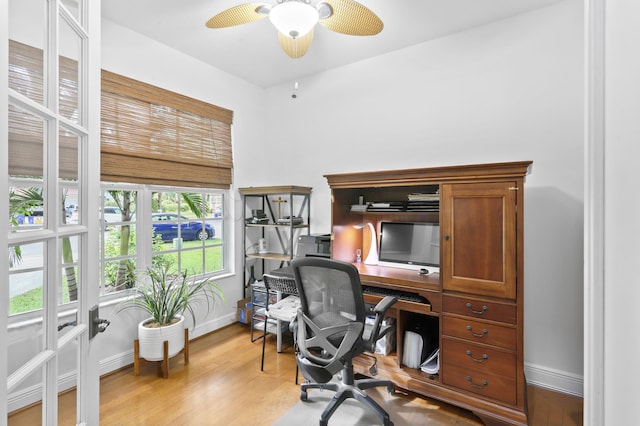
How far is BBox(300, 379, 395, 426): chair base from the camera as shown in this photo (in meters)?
1.88

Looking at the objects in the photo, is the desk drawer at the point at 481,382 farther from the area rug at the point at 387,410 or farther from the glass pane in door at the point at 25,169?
the glass pane in door at the point at 25,169

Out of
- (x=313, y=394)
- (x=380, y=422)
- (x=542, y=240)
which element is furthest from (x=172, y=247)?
(x=542, y=240)

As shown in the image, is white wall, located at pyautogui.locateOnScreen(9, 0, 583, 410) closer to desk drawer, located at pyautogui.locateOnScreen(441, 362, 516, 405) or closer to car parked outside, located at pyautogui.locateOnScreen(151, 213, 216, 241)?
car parked outside, located at pyautogui.locateOnScreen(151, 213, 216, 241)

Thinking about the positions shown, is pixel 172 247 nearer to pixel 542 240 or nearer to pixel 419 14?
pixel 419 14

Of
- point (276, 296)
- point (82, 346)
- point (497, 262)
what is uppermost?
point (497, 262)

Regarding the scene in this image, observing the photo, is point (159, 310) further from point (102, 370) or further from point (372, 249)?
point (372, 249)

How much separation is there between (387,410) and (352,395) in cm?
30

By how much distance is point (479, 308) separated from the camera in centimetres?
197

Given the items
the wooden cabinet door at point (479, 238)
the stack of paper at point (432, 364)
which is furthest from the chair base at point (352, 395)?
the wooden cabinet door at point (479, 238)

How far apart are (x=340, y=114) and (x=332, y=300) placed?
2077 mm

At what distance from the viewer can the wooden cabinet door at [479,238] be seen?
1883 mm

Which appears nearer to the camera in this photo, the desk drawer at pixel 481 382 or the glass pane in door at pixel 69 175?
the glass pane in door at pixel 69 175

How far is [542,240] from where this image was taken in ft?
7.50

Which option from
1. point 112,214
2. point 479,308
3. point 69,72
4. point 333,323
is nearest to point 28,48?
point 69,72
